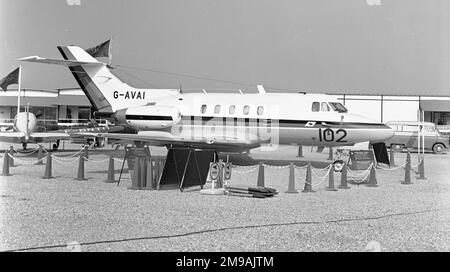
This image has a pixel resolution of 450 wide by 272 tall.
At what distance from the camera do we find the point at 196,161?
1282 cm

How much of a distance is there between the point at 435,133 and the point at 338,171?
1803 cm

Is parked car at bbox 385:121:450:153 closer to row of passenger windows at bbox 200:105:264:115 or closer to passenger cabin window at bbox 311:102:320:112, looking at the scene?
passenger cabin window at bbox 311:102:320:112

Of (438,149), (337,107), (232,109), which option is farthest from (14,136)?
(438,149)

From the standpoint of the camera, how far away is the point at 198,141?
18.0 metres

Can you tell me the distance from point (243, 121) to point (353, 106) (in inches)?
1265

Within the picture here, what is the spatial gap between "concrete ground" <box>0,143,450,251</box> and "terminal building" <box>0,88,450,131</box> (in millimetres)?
30587

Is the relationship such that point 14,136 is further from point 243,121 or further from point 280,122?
point 280,122

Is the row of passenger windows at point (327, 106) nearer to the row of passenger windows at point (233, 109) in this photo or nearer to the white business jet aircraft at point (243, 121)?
the white business jet aircraft at point (243, 121)

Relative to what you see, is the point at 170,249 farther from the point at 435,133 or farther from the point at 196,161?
the point at 435,133

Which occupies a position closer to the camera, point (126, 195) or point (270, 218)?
point (270, 218)

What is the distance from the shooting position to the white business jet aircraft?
18.1 m

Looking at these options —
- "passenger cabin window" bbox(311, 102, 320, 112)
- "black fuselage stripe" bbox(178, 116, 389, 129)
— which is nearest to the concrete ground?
"black fuselage stripe" bbox(178, 116, 389, 129)

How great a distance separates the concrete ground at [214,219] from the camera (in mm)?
6895

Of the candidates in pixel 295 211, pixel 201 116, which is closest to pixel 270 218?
pixel 295 211
